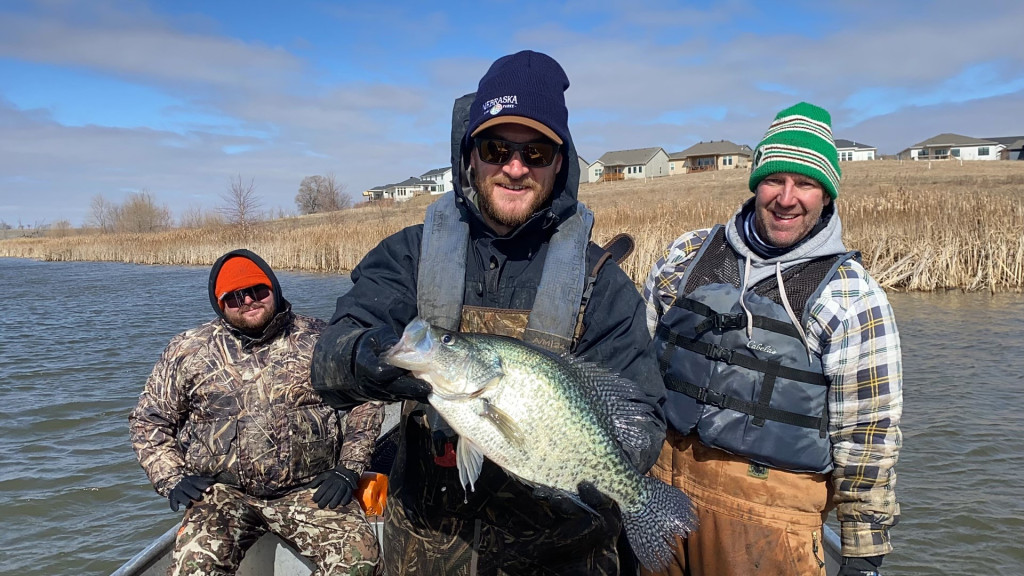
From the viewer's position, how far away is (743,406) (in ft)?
10.4

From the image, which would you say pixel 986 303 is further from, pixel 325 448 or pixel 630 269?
pixel 325 448

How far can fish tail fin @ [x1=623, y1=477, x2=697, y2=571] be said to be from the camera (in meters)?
2.37

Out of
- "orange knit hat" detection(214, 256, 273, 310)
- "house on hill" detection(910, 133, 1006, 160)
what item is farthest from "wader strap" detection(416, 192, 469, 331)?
"house on hill" detection(910, 133, 1006, 160)

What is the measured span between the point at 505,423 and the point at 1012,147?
10938 centimetres

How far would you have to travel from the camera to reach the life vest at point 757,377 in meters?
3.10

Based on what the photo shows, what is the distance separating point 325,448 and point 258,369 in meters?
0.70

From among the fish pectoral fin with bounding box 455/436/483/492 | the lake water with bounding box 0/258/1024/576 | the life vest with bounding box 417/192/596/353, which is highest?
the life vest with bounding box 417/192/596/353

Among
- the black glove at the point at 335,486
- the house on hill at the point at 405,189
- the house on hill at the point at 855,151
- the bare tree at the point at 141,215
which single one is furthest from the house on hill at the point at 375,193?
the black glove at the point at 335,486

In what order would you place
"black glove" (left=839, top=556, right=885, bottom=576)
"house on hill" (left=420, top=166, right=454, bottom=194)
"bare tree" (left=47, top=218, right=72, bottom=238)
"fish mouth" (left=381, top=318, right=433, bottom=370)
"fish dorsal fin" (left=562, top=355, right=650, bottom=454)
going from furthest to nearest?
"house on hill" (left=420, top=166, right=454, bottom=194), "bare tree" (left=47, top=218, right=72, bottom=238), "black glove" (left=839, top=556, right=885, bottom=576), "fish dorsal fin" (left=562, top=355, right=650, bottom=454), "fish mouth" (left=381, top=318, right=433, bottom=370)

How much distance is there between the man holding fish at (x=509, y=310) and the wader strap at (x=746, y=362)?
0.79 meters

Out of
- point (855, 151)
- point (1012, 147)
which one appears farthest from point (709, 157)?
point (1012, 147)

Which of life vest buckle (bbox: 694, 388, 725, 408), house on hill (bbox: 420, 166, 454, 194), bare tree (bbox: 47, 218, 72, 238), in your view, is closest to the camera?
life vest buckle (bbox: 694, 388, 725, 408)

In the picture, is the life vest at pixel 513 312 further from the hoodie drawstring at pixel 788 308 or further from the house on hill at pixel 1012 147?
the house on hill at pixel 1012 147

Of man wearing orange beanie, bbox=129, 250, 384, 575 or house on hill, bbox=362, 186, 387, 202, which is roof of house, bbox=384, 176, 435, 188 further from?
man wearing orange beanie, bbox=129, 250, 384, 575
